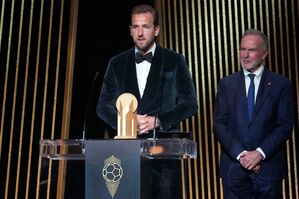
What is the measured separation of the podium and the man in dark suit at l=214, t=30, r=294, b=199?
796mm

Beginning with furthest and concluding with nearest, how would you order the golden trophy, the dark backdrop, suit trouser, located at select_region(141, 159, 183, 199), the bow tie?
the dark backdrop, the bow tie, the golden trophy, suit trouser, located at select_region(141, 159, 183, 199)

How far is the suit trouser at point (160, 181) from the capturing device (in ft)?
7.18

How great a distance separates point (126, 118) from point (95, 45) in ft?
5.67

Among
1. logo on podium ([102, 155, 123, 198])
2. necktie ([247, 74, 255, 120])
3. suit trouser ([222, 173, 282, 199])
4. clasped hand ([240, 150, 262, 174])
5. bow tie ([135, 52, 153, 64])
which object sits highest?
bow tie ([135, 52, 153, 64])

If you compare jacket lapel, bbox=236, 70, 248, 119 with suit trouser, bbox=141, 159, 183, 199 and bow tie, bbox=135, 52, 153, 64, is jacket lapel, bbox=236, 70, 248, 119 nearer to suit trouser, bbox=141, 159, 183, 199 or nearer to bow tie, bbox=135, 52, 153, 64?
bow tie, bbox=135, 52, 153, 64

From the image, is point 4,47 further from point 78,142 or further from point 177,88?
point 78,142

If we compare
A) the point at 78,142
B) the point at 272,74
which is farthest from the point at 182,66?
the point at 78,142

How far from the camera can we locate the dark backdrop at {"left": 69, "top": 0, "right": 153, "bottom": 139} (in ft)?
13.3

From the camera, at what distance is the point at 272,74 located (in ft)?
10.4

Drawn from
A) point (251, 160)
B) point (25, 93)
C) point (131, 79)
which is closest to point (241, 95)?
point (251, 160)

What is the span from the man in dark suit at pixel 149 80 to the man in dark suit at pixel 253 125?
26 centimetres

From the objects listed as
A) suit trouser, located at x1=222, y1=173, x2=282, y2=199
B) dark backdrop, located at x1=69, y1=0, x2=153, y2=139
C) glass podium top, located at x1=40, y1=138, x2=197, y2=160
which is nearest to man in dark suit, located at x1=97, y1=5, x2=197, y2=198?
suit trouser, located at x1=222, y1=173, x2=282, y2=199

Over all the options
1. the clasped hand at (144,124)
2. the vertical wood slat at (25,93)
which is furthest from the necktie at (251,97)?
the vertical wood slat at (25,93)

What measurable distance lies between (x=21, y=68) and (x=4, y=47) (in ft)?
0.63
